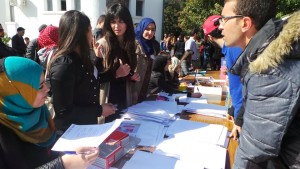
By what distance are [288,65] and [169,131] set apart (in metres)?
0.87

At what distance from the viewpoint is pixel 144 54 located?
2281mm

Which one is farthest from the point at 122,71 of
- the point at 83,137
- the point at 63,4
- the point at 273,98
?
the point at 63,4

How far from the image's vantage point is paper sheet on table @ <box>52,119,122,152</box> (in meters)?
1.08

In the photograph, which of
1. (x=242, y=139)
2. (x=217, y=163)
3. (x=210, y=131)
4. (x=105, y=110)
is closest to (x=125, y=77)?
(x=105, y=110)

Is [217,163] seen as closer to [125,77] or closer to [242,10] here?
[242,10]

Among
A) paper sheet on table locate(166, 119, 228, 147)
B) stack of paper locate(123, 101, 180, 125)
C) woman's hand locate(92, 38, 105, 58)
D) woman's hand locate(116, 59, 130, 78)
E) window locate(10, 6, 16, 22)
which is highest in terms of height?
window locate(10, 6, 16, 22)

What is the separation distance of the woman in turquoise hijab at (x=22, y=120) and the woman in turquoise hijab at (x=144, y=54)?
103 centimetres

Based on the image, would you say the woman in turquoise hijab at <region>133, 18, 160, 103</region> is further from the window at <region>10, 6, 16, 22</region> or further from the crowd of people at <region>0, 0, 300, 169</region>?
the window at <region>10, 6, 16, 22</region>

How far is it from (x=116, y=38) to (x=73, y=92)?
700 mm

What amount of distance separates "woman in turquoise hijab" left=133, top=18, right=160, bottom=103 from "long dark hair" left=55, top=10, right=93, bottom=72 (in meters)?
0.69

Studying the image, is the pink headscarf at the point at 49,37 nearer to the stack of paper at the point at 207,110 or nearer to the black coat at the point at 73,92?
the black coat at the point at 73,92

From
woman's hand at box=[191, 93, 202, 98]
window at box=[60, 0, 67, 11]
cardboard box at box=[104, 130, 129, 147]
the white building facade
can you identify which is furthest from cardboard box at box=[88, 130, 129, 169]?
window at box=[60, 0, 67, 11]

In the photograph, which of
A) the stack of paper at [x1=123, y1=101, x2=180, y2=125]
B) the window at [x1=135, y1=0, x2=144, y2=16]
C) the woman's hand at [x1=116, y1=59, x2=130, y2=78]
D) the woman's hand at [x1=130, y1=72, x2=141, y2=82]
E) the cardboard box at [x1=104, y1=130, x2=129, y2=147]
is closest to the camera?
the cardboard box at [x1=104, y1=130, x2=129, y2=147]

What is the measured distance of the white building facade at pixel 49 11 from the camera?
53.4 ft
